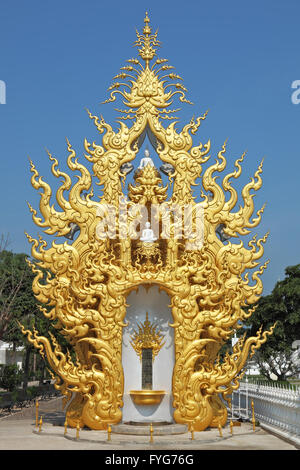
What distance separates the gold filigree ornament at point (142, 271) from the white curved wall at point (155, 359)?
50cm

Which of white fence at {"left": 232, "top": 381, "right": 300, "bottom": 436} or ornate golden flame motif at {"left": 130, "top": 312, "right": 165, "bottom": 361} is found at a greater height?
ornate golden flame motif at {"left": 130, "top": 312, "right": 165, "bottom": 361}

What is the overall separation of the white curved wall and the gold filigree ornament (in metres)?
0.50

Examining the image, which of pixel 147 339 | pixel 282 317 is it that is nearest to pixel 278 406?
pixel 147 339

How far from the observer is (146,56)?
46.6 ft

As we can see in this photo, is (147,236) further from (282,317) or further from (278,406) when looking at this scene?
(282,317)

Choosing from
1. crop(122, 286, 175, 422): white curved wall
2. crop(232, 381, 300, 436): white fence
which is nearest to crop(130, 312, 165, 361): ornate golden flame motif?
crop(122, 286, 175, 422): white curved wall

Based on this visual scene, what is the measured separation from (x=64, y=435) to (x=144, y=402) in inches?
77.3

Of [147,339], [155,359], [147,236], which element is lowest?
[155,359]

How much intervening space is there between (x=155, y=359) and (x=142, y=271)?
2165 mm

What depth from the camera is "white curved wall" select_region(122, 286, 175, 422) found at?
41.1 feet

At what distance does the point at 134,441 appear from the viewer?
1059cm

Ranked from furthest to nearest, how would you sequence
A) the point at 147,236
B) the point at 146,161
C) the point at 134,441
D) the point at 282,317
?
the point at 282,317, the point at 146,161, the point at 147,236, the point at 134,441

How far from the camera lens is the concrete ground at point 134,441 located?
10383mm

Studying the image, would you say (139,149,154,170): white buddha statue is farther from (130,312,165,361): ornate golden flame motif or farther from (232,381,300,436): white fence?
(232,381,300,436): white fence
